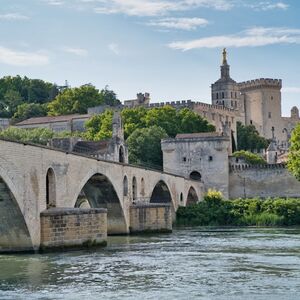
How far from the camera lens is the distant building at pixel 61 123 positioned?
355ft

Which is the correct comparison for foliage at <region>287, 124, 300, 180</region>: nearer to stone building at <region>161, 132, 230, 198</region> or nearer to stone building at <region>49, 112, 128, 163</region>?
stone building at <region>161, 132, 230, 198</region>

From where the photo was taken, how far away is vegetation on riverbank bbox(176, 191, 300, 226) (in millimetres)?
58688

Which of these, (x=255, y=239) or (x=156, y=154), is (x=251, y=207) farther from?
(x=156, y=154)

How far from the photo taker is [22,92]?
139375 mm

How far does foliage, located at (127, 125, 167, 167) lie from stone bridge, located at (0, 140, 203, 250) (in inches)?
1163

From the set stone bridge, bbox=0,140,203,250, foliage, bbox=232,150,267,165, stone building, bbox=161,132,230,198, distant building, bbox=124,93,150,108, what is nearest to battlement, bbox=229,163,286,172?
stone building, bbox=161,132,230,198

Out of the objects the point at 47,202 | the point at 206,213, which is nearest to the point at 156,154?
the point at 206,213

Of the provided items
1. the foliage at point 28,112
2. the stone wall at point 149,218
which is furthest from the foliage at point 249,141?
the stone wall at point 149,218

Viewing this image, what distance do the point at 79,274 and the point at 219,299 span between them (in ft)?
20.9

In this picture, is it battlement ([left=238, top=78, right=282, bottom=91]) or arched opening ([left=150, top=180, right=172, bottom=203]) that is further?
battlement ([left=238, top=78, right=282, bottom=91])

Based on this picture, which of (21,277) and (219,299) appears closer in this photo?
(219,299)

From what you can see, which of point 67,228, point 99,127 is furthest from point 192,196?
point 67,228

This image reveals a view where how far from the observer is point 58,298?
21266mm

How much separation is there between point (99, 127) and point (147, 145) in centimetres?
1381
